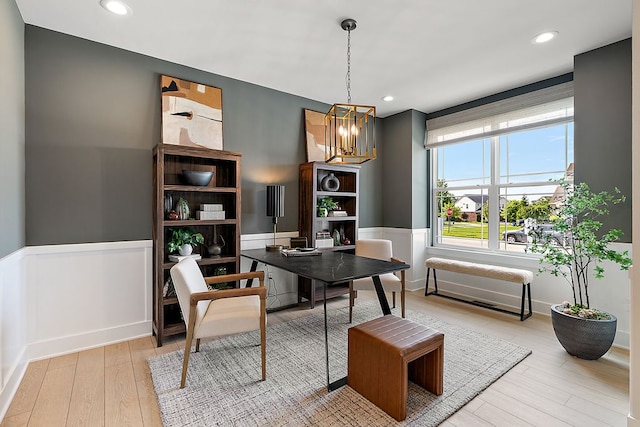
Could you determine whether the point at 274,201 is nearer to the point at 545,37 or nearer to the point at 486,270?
the point at 486,270

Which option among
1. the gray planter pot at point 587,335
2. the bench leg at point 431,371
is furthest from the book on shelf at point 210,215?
the gray planter pot at point 587,335

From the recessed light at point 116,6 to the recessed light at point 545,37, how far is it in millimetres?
3358

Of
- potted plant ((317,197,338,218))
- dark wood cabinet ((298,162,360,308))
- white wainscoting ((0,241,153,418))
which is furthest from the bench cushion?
white wainscoting ((0,241,153,418))

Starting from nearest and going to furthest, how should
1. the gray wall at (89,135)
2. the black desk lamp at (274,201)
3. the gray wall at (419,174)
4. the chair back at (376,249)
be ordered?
the gray wall at (89,135), the black desk lamp at (274,201), the chair back at (376,249), the gray wall at (419,174)

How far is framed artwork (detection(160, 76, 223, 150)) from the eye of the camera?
3.14 meters

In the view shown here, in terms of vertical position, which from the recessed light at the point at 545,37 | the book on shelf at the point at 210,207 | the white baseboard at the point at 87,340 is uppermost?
the recessed light at the point at 545,37

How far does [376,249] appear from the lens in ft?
12.8

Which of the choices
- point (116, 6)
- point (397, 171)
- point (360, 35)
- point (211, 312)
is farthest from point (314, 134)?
point (211, 312)

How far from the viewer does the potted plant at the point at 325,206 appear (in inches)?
163

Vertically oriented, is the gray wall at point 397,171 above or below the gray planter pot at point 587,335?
above

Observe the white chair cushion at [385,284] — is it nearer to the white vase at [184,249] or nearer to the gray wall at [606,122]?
the white vase at [184,249]

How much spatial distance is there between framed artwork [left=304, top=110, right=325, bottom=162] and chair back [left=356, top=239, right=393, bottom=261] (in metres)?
1.33

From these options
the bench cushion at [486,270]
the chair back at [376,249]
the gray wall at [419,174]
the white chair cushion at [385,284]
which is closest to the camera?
the white chair cushion at [385,284]

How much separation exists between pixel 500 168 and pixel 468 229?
94cm
